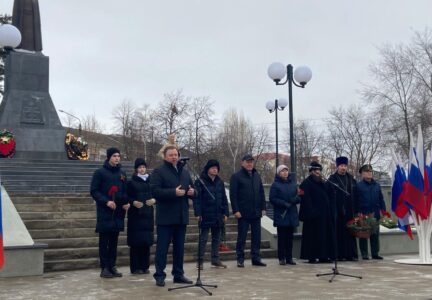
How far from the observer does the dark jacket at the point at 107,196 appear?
8086 millimetres

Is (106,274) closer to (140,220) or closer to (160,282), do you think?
(140,220)

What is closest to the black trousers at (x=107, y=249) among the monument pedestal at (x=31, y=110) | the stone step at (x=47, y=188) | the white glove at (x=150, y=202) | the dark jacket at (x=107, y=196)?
the dark jacket at (x=107, y=196)

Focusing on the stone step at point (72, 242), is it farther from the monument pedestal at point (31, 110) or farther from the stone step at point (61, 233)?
the monument pedestal at point (31, 110)

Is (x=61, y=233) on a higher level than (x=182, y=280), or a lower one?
higher

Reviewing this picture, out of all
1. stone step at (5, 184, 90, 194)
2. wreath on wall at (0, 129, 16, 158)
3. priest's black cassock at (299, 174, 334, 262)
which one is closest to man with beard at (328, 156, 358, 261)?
priest's black cassock at (299, 174, 334, 262)

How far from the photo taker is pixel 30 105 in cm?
1902

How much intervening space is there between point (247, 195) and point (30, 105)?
472 inches

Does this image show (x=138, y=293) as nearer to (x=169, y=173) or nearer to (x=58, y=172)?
(x=169, y=173)

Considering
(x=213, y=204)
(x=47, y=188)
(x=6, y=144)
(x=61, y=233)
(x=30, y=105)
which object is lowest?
(x=61, y=233)

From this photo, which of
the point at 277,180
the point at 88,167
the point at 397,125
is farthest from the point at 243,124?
the point at 277,180

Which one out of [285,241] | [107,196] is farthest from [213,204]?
[107,196]

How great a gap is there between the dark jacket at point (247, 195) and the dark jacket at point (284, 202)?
0.37m

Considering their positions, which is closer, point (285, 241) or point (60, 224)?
point (285, 241)

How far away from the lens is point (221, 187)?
947cm
